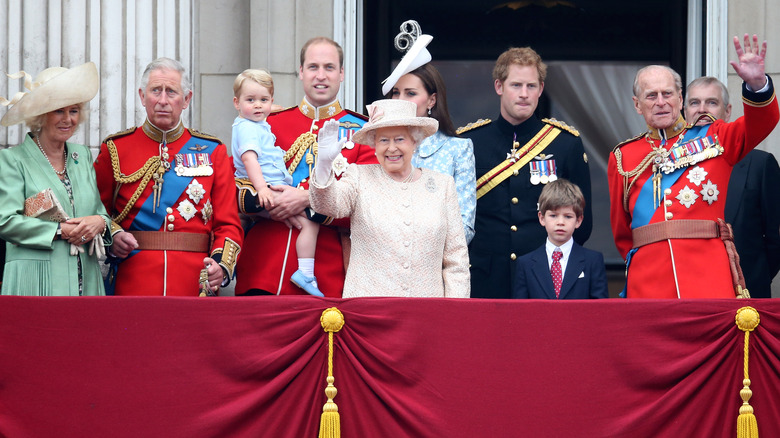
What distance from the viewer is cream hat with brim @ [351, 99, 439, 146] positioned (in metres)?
4.82

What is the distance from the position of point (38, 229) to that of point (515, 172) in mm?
2187

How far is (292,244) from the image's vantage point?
5301 mm

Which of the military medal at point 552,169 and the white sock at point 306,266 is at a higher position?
the military medal at point 552,169

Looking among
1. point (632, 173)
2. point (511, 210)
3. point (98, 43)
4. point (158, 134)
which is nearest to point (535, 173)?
point (511, 210)

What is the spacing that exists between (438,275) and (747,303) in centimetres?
120

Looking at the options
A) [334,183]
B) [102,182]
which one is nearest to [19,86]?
[102,182]

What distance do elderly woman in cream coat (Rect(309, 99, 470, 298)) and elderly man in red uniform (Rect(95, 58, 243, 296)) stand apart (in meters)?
0.68

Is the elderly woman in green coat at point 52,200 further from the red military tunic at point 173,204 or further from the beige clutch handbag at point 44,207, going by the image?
the red military tunic at point 173,204

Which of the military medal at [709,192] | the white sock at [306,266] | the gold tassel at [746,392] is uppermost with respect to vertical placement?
the military medal at [709,192]

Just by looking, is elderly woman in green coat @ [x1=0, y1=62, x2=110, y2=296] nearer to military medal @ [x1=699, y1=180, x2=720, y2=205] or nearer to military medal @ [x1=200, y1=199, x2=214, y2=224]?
military medal @ [x1=200, y1=199, x2=214, y2=224]

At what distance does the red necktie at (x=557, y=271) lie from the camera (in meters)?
5.29

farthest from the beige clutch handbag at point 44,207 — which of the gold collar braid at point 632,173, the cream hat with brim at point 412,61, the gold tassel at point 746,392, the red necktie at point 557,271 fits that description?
the gold tassel at point 746,392

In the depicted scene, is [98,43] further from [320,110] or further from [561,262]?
[561,262]

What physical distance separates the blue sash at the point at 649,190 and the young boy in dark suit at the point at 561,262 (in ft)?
0.82
